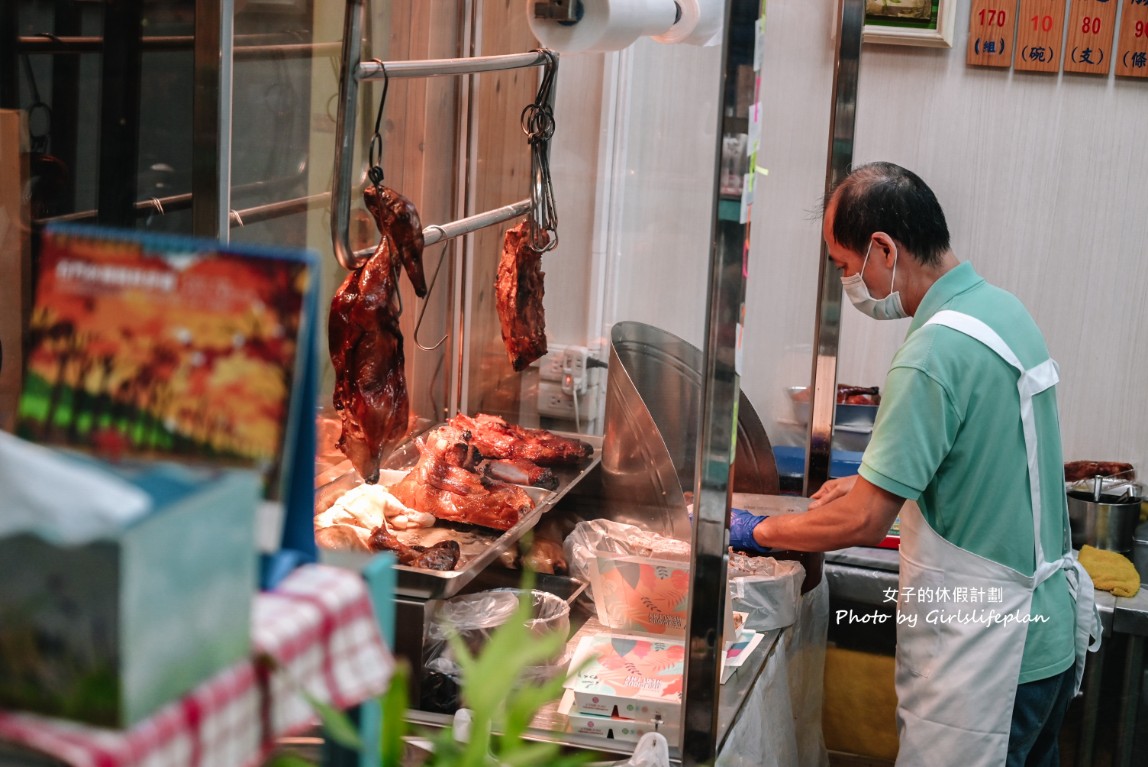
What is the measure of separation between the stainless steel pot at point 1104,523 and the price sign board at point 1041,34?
159cm

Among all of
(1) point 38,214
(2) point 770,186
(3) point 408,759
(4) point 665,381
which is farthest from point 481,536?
(2) point 770,186

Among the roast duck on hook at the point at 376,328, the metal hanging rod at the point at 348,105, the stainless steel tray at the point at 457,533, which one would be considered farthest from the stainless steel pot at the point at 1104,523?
the metal hanging rod at the point at 348,105

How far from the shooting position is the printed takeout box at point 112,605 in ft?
2.21

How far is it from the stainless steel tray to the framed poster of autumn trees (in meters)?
1.25

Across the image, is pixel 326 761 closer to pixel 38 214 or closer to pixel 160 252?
pixel 160 252

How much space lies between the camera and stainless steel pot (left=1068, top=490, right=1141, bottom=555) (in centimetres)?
372

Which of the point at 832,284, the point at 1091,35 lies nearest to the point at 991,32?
the point at 1091,35

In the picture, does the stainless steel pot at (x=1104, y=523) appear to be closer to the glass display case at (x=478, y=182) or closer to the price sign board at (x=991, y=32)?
the glass display case at (x=478, y=182)

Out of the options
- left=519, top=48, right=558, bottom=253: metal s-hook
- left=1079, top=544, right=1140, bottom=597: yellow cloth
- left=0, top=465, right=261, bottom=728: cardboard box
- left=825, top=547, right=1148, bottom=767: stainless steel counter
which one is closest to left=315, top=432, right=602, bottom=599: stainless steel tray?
left=519, top=48, right=558, bottom=253: metal s-hook

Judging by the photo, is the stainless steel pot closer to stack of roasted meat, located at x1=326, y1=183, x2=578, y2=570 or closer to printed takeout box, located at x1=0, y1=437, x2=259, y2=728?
stack of roasted meat, located at x1=326, y1=183, x2=578, y2=570

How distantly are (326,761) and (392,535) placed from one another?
1.38m

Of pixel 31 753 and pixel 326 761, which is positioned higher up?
pixel 31 753

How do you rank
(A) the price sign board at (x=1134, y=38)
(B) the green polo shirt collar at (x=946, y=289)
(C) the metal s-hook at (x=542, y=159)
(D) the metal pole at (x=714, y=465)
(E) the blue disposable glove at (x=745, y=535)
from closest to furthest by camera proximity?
(D) the metal pole at (x=714, y=465), (B) the green polo shirt collar at (x=946, y=289), (C) the metal s-hook at (x=542, y=159), (E) the blue disposable glove at (x=745, y=535), (A) the price sign board at (x=1134, y=38)

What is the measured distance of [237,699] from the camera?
30.9 inches
